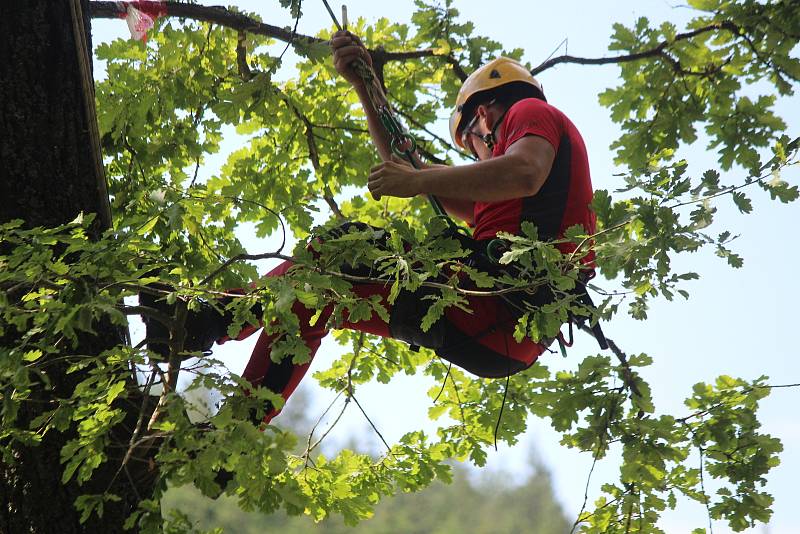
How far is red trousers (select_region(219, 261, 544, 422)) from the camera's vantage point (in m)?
2.85

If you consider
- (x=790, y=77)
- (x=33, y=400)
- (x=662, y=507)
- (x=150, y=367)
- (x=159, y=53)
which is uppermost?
(x=790, y=77)

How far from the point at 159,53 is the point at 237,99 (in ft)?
2.54

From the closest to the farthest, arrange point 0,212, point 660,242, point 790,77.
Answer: point 660,242 → point 0,212 → point 790,77

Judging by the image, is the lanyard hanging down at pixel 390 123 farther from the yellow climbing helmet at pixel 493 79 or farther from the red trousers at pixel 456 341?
the yellow climbing helmet at pixel 493 79

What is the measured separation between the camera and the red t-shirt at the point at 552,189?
296cm

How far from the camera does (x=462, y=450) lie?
4.68m

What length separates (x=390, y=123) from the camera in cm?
306

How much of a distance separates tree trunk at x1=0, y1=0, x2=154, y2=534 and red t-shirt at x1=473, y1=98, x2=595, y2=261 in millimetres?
1308

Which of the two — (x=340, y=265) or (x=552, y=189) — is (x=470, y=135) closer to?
(x=552, y=189)

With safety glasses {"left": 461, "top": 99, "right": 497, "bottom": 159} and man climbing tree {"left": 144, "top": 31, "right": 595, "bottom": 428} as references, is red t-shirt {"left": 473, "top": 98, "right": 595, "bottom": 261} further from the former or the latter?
safety glasses {"left": 461, "top": 99, "right": 497, "bottom": 159}

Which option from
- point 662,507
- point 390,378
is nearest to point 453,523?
point 390,378

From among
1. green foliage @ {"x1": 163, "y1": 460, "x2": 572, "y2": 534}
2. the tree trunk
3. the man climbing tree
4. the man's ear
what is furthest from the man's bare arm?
green foliage @ {"x1": 163, "y1": 460, "x2": 572, "y2": 534}

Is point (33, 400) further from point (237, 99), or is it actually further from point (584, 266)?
point (237, 99)

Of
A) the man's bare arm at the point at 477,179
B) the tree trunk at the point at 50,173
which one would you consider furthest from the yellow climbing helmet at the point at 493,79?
the tree trunk at the point at 50,173
